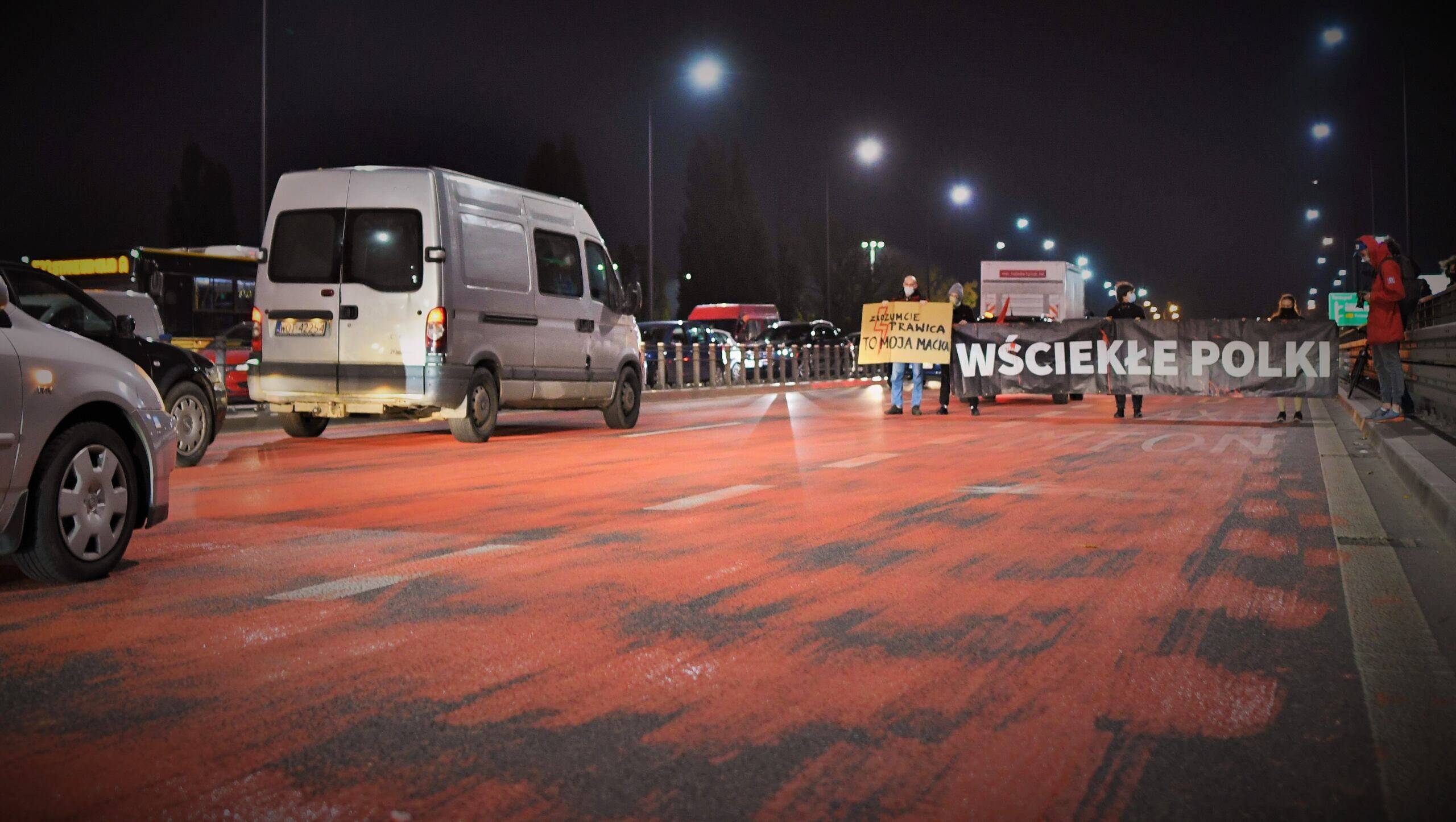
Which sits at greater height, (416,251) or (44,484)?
(416,251)

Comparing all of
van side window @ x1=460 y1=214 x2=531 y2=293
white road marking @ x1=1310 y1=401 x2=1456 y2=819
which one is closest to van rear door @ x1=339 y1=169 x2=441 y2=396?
van side window @ x1=460 y1=214 x2=531 y2=293

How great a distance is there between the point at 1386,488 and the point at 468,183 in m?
8.88

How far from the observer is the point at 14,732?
14.0ft

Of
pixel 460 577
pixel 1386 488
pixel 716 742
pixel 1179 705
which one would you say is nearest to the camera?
pixel 716 742

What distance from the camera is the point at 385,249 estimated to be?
47.7 feet

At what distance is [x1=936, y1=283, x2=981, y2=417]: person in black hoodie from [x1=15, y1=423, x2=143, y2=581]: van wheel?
52.3 ft

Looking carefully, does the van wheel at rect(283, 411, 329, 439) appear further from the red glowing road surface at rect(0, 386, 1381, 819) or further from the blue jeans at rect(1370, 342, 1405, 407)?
the blue jeans at rect(1370, 342, 1405, 407)

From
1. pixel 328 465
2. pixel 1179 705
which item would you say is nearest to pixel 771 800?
pixel 1179 705

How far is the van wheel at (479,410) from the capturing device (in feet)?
49.3

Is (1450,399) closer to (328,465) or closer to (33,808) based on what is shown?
(328,465)

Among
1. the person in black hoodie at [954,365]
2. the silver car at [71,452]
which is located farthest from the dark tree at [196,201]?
the silver car at [71,452]

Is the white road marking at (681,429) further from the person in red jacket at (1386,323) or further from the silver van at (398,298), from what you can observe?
the person in red jacket at (1386,323)

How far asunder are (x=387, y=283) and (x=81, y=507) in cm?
817

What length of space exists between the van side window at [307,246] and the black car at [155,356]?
1.54 metres
